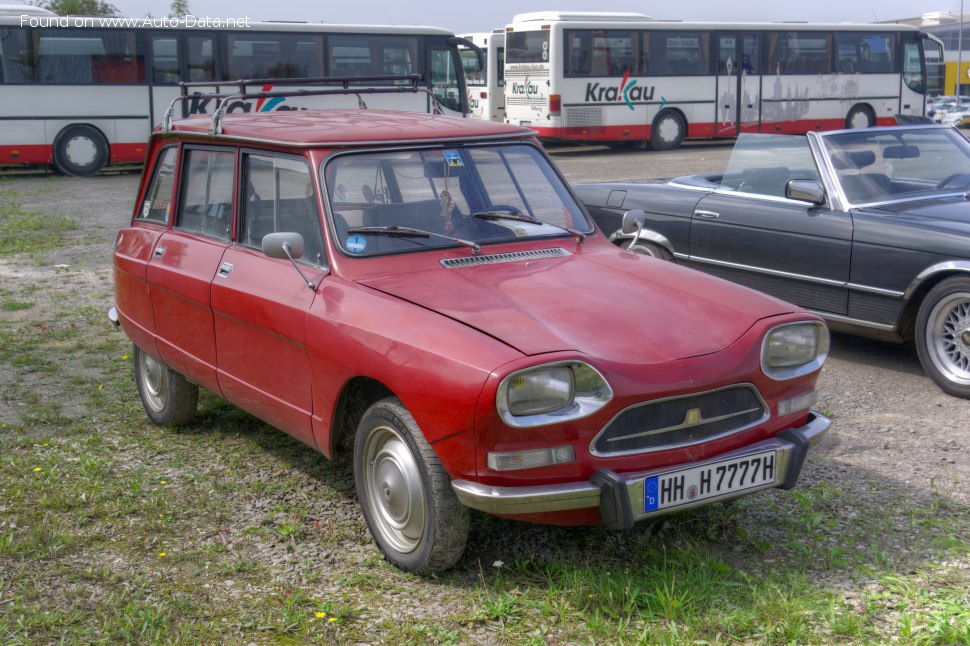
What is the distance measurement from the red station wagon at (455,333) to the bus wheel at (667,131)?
22415 mm

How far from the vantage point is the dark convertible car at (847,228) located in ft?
20.7

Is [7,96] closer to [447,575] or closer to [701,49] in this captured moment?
[701,49]

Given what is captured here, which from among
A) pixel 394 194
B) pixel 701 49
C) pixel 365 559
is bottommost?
pixel 365 559

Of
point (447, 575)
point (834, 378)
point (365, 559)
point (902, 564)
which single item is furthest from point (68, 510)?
point (834, 378)

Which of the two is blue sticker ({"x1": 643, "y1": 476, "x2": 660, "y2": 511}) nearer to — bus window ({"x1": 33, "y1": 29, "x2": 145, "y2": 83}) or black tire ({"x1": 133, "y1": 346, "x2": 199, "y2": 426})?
black tire ({"x1": 133, "y1": 346, "x2": 199, "y2": 426})

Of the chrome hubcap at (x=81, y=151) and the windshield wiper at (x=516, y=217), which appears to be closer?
the windshield wiper at (x=516, y=217)

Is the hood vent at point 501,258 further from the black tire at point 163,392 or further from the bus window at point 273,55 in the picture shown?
the bus window at point 273,55

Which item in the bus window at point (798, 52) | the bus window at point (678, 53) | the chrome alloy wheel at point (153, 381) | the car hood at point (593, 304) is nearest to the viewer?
the car hood at point (593, 304)

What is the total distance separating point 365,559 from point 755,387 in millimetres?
1623

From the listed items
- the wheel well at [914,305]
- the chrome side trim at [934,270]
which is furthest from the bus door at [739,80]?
the chrome side trim at [934,270]

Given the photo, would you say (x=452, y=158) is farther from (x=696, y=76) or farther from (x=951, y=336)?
(x=696, y=76)

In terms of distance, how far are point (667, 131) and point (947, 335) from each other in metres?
21.5

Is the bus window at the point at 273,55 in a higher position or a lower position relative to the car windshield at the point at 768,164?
higher

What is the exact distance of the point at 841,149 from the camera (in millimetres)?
7305
